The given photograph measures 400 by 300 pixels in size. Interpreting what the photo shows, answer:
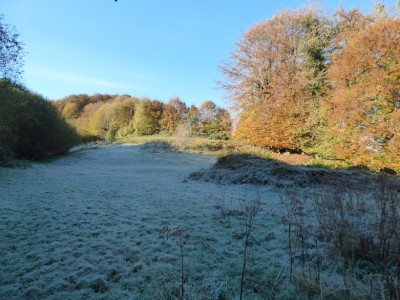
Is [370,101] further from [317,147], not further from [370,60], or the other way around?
[317,147]

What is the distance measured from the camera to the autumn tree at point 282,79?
1844 cm

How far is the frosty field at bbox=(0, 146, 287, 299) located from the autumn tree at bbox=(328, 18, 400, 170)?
6.29 m

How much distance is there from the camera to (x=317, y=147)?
56.7 ft

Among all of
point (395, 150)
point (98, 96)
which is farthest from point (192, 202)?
point (98, 96)

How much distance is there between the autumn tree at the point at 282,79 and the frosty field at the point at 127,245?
38.2 ft

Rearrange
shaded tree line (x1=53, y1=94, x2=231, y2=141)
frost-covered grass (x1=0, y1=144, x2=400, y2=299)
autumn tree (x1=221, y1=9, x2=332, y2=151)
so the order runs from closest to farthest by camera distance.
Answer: frost-covered grass (x1=0, y1=144, x2=400, y2=299) → autumn tree (x1=221, y1=9, x2=332, y2=151) → shaded tree line (x1=53, y1=94, x2=231, y2=141)

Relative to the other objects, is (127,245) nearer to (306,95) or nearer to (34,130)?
(34,130)

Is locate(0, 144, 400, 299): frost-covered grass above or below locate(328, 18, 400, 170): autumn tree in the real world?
below

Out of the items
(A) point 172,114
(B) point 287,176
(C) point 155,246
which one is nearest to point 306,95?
(B) point 287,176

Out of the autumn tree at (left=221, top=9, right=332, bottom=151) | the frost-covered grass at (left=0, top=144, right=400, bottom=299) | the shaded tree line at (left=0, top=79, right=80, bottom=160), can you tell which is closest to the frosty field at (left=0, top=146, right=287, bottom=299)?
the frost-covered grass at (left=0, top=144, right=400, bottom=299)

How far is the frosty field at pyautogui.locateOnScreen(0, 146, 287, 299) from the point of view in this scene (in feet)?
9.44

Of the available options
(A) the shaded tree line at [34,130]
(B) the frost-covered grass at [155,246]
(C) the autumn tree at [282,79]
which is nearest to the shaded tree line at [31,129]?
(A) the shaded tree line at [34,130]

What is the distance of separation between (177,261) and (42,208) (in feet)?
13.5

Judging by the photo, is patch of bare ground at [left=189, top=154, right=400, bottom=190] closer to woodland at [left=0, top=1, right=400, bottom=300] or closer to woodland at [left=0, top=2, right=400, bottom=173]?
woodland at [left=0, top=1, right=400, bottom=300]
